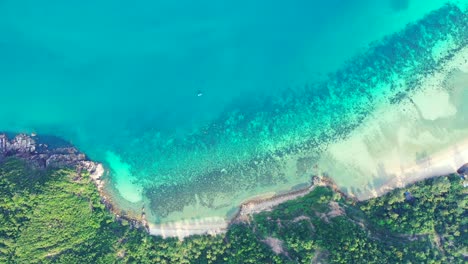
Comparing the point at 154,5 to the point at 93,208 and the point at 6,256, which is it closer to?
the point at 93,208

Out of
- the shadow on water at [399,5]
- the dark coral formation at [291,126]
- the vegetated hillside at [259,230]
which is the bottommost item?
the vegetated hillside at [259,230]

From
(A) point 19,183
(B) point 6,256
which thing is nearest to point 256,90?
(A) point 19,183

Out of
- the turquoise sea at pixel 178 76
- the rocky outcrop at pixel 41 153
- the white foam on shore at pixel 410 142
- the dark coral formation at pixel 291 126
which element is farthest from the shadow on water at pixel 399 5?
the rocky outcrop at pixel 41 153

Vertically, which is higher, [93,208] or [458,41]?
[458,41]

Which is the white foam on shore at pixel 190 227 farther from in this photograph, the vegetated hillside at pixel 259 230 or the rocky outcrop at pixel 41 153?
the rocky outcrop at pixel 41 153

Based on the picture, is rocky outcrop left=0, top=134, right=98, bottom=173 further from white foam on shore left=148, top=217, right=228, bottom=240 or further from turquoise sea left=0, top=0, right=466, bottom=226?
white foam on shore left=148, top=217, right=228, bottom=240

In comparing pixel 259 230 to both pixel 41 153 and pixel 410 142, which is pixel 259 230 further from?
pixel 41 153
